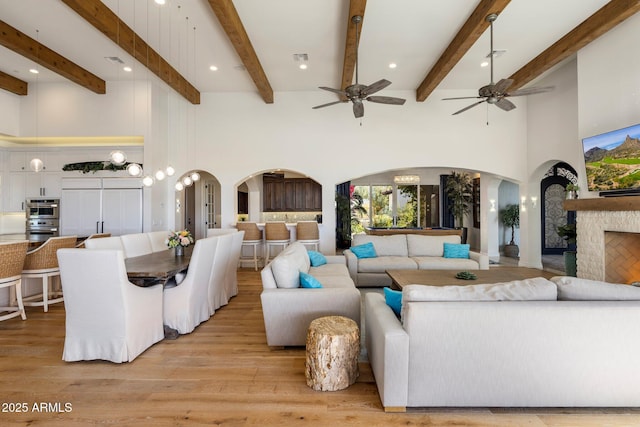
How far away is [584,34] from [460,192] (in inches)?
224

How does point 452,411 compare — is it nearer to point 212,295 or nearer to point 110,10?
point 212,295

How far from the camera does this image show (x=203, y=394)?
234 cm

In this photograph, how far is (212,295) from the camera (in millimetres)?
4102

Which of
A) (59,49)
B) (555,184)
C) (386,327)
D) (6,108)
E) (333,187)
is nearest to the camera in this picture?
(386,327)

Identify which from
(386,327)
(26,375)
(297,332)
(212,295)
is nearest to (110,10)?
(212,295)

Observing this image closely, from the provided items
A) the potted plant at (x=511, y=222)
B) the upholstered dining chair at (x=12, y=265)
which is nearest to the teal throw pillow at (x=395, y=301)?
the upholstered dining chair at (x=12, y=265)

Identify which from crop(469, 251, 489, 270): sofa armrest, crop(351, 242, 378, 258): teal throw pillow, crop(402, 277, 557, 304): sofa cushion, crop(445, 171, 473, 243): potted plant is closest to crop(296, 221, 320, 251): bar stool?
crop(351, 242, 378, 258): teal throw pillow

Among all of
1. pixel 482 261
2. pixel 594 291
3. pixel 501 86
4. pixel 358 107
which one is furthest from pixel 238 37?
pixel 482 261

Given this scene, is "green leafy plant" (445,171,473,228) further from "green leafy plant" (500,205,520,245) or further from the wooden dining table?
the wooden dining table

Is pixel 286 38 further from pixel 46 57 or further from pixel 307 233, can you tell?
pixel 46 57

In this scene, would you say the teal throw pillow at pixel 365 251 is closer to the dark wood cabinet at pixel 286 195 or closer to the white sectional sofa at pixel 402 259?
the white sectional sofa at pixel 402 259

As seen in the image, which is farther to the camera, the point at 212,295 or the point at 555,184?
the point at 555,184

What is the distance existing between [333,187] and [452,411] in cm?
568

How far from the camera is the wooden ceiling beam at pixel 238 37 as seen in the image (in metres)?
3.85
